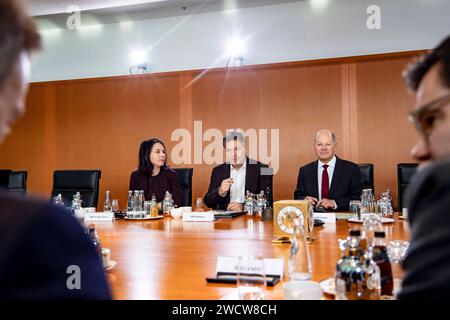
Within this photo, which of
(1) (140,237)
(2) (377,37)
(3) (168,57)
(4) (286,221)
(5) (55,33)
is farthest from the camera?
(5) (55,33)

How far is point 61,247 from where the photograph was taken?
0.64 meters

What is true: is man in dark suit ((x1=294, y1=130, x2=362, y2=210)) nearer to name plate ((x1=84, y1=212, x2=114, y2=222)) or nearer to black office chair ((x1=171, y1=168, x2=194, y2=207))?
black office chair ((x1=171, y1=168, x2=194, y2=207))

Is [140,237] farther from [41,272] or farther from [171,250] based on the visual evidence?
[41,272]

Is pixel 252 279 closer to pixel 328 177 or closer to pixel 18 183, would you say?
pixel 328 177

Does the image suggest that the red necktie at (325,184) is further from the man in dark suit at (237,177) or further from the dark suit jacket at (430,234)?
the dark suit jacket at (430,234)

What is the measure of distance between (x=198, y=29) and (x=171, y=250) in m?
4.59

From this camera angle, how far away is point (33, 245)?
610mm

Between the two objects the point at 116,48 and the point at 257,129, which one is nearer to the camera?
the point at 257,129

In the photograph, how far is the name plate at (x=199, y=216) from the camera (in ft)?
10.7

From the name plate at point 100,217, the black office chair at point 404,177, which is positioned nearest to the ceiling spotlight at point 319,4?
the black office chair at point 404,177

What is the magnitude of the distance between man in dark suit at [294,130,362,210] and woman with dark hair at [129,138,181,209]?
1.19 m
